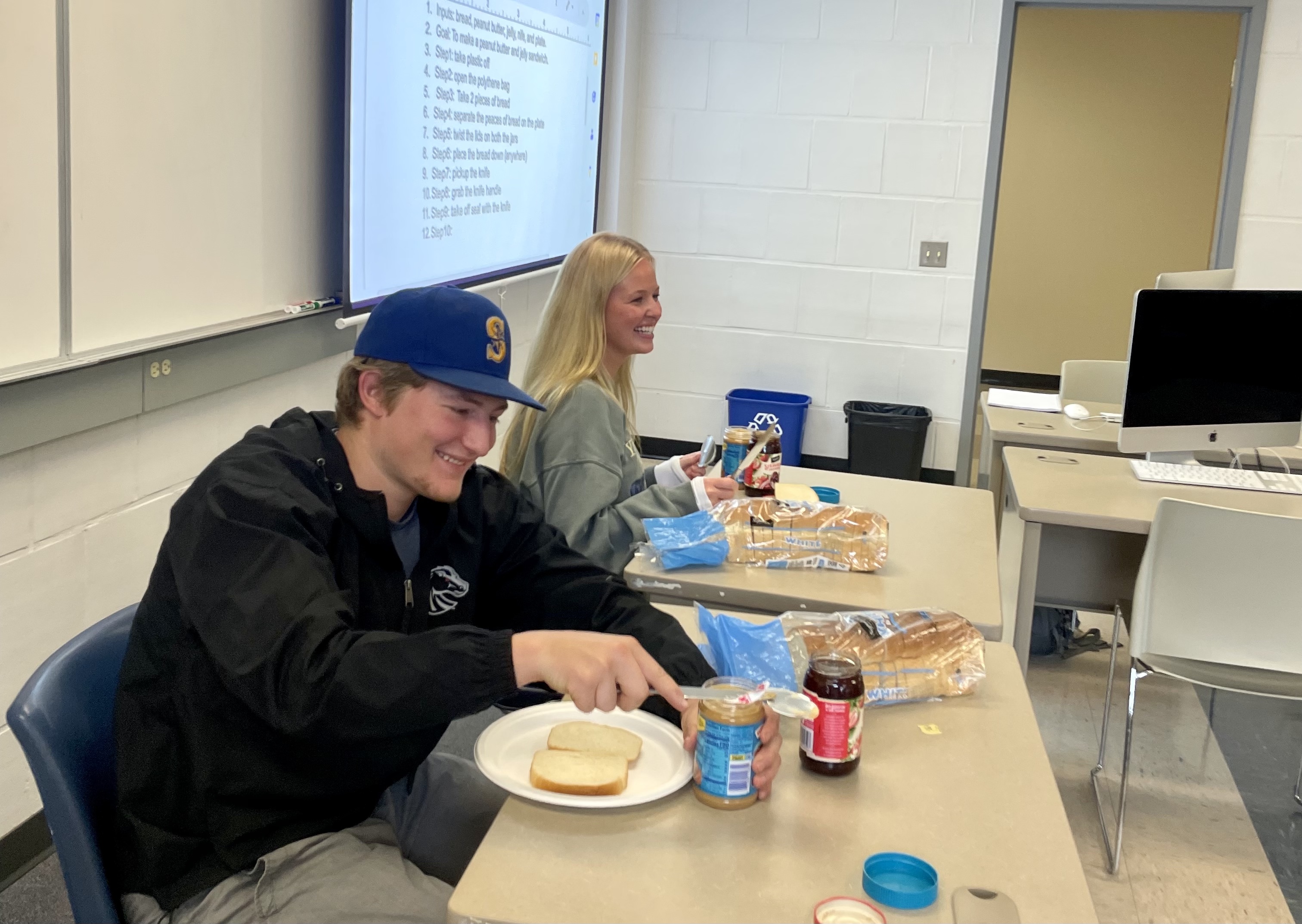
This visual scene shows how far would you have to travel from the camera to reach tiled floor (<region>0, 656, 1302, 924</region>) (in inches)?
94.1

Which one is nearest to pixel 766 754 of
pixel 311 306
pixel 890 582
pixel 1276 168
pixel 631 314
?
pixel 890 582

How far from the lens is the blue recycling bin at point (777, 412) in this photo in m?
5.38

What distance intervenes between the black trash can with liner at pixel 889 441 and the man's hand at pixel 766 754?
4038 millimetres

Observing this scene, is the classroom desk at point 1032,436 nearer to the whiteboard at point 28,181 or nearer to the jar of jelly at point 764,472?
the jar of jelly at point 764,472

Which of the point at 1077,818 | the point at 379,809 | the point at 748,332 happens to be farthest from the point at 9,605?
the point at 748,332

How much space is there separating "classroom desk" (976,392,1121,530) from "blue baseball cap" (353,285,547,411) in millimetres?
2229

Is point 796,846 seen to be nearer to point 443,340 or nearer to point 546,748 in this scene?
point 546,748

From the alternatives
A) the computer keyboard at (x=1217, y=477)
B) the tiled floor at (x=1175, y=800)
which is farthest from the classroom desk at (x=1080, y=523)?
the tiled floor at (x=1175, y=800)

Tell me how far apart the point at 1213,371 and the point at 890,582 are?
60.0 inches

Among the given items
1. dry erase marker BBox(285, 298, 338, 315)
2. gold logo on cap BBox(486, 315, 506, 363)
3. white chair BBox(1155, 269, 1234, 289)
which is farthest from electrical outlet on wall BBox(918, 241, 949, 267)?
gold logo on cap BBox(486, 315, 506, 363)

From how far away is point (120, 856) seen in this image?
4.20 ft

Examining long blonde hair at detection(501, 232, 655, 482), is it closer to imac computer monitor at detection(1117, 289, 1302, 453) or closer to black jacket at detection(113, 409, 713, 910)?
black jacket at detection(113, 409, 713, 910)

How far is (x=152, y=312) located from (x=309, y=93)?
0.81 meters

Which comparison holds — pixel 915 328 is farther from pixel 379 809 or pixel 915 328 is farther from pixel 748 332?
pixel 379 809
